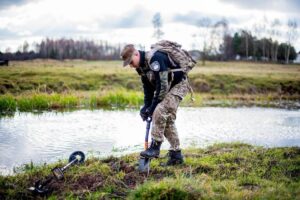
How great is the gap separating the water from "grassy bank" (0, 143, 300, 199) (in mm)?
1732

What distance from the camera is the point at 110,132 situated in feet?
42.1

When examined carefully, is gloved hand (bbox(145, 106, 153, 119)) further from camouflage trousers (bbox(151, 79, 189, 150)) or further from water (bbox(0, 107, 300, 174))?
water (bbox(0, 107, 300, 174))

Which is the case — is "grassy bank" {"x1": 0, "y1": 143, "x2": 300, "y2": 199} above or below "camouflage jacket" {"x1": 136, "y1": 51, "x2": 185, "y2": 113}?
below

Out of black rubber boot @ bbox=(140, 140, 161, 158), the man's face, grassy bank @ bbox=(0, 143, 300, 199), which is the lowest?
grassy bank @ bbox=(0, 143, 300, 199)

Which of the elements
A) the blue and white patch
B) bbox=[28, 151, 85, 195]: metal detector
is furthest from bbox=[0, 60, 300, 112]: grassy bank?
the blue and white patch

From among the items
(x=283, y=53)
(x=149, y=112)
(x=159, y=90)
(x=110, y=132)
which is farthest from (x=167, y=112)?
(x=283, y=53)

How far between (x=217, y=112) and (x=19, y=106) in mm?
8960

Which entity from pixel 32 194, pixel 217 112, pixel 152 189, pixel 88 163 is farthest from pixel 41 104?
pixel 152 189

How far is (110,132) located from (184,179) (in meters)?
7.16

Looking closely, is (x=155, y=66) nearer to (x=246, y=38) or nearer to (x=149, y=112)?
(x=149, y=112)

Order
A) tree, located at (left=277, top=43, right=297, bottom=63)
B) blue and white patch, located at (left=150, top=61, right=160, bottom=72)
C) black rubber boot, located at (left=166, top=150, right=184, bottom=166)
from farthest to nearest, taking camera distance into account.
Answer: tree, located at (left=277, top=43, right=297, bottom=63), black rubber boot, located at (left=166, top=150, right=184, bottom=166), blue and white patch, located at (left=150, top=61, right=160, bottom=72)

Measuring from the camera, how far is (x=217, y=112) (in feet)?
62.4

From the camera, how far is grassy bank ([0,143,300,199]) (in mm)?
5548

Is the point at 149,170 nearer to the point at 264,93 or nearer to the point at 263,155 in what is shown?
the point at 263,155
